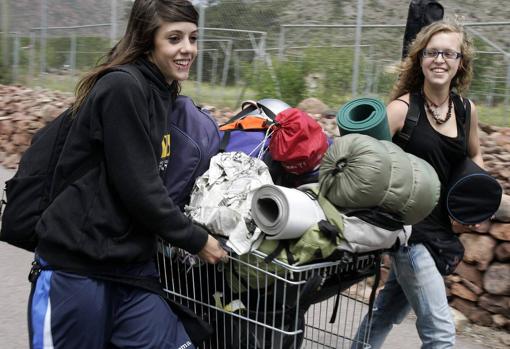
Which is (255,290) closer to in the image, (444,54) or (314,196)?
(314,196)

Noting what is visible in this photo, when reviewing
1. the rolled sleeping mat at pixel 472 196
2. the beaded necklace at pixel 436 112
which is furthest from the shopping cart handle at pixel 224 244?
the beaded necklace at pixel 436 112

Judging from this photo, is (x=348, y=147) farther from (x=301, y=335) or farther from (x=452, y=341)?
(x=452, y=341)

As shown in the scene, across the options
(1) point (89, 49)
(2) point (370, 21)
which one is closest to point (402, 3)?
(2) point (370, 21)

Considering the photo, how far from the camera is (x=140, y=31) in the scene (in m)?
2.41

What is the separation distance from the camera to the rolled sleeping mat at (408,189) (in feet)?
7.75

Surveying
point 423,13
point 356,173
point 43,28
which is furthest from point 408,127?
point 43,28

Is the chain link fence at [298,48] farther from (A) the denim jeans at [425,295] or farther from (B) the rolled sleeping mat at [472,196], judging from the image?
(A) the denim jeans at [425,295]

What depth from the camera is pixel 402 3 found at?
42.5 ft

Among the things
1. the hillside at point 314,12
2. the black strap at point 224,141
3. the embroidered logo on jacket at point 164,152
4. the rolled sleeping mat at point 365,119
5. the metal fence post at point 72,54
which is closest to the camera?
the embroidered logo on jacket at point 164,152

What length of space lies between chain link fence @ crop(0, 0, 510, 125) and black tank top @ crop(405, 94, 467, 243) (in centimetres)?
394

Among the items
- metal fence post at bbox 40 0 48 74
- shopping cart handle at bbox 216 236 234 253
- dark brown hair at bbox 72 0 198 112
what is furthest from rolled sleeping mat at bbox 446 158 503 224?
metal fence post at bbox 40 0 48 74

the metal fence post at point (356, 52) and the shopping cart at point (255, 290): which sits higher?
the metal fence post at point (356, 52)

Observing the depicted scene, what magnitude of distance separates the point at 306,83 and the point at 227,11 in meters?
1.85

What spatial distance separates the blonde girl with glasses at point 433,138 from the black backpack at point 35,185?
4.83ft
